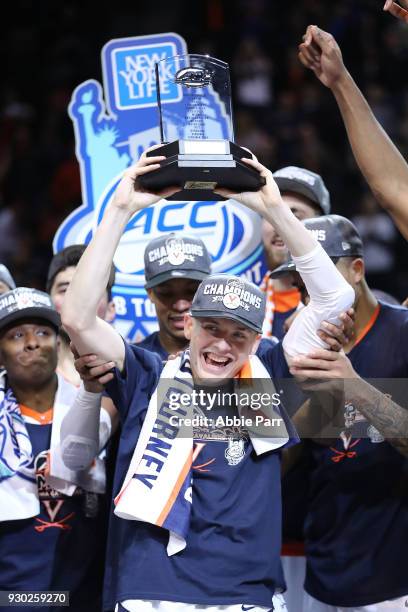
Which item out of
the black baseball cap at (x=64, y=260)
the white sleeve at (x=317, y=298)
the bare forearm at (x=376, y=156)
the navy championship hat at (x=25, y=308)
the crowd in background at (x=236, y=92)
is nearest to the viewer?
the white sleeve at (x=317, y=298)

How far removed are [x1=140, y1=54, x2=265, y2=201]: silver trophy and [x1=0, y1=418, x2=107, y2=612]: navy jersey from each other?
1.06 meters

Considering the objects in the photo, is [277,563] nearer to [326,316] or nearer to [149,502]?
[149,502]

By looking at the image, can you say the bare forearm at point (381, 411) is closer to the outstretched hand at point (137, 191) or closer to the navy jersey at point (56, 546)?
the outstretched hand at point (137, 191)

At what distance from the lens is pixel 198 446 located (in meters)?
3.10

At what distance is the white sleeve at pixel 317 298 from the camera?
304 cm

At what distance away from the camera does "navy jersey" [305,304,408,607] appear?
3.42m

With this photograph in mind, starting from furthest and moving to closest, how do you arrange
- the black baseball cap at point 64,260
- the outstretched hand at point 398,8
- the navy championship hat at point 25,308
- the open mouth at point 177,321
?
1. the black baseball cap at point 64,260
2. the open mouth at point 177,321
3. the navy championship hat at point 25,308
4. the outstretched hand at point 398,8

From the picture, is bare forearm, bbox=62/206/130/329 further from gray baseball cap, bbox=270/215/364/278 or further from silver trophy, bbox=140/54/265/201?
gray baseball cap, bbox=270/215/364/278

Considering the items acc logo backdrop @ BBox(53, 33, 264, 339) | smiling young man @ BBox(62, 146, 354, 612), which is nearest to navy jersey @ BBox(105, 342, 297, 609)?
smiling young man @ BBox(62, 146, 354, 612)

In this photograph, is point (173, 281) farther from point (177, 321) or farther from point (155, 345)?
point (155, 345)

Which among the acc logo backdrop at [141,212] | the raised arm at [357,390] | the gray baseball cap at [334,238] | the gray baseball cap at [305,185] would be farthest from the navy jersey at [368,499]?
the acc logo backdrop at [141,212]

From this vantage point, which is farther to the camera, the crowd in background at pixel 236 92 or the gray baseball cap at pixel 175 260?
the crowd in background at pixel 236 92

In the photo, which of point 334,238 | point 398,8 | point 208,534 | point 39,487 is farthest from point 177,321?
point 398,8

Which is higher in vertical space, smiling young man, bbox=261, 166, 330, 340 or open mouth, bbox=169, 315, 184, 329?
smiling young man, bbox=261, 166, 330, 340
